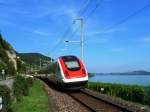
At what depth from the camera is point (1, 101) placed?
1244 centimetres

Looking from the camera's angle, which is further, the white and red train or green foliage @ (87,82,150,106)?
the white and red train

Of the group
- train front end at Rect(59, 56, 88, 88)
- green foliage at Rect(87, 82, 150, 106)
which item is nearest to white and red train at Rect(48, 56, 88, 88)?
train front end at Rect(59, 56, 88, 88)

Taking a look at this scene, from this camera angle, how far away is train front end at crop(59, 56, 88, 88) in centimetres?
3040

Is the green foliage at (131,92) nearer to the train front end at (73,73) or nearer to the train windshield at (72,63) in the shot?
the train front end at (73,73)

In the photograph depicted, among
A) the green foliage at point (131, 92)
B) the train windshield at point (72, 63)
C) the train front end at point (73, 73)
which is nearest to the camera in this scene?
the green foliage at point (131, 92)

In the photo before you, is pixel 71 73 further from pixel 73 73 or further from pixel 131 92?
pixel 131 92

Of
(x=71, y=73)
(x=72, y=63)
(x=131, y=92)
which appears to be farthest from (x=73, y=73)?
(x=131, y=92)

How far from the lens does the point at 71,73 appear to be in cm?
3073

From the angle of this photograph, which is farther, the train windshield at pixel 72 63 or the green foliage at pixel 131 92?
the train windshield at pixel 72 63

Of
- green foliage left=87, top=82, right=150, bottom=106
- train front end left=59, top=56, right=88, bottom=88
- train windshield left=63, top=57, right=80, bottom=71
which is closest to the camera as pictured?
green foliage left=87, top=82, right=150, bottom=106

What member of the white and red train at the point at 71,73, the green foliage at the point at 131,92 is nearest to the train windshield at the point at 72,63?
the white and red train at the point at 71,73

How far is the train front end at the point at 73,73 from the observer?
30.4 metres

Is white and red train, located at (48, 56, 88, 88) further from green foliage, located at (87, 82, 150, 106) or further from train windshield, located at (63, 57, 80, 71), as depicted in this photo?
green foliage, located at (87, 82, 150, 106)

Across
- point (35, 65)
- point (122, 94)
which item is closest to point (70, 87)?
point (122, 94)
